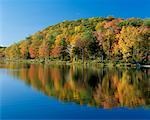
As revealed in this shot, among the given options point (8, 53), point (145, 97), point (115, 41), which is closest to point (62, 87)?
point (145, 97)

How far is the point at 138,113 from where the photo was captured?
13.2 m

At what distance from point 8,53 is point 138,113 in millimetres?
96464

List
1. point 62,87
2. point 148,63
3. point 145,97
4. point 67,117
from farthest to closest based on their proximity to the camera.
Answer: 1. point 148,63
2. point 62,87
3. point 145,97
4. point 67,117

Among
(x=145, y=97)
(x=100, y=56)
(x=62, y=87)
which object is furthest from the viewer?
(x=100, y=56)

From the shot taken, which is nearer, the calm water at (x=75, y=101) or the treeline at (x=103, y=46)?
the calm water at (x=75, y=101)

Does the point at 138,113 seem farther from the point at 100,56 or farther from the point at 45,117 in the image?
the point at 100,56

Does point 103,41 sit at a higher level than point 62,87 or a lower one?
higher

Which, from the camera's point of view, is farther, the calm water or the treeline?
the treeline

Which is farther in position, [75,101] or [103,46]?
Result: [103,46]

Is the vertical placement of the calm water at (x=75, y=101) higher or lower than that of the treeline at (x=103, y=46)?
lower

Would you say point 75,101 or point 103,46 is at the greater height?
point 103,46

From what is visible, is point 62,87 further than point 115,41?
No

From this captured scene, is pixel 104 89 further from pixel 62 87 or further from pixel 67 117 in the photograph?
pixel 67 117

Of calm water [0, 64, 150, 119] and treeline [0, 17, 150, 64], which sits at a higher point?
treeline [0, 17, 150, 64]
